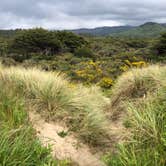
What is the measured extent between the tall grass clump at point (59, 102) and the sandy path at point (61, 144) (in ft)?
0.72

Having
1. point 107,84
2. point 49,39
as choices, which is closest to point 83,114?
point 107,84

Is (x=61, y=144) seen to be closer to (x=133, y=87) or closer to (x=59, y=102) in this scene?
(x=59, y=102)

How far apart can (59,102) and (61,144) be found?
1.06m

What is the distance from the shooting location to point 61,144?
20.0 ft

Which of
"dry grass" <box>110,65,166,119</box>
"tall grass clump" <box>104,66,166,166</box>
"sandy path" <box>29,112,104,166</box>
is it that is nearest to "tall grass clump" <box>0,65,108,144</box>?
"sandy path" <box>29,112,104,166</box>

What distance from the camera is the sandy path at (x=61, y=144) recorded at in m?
5.88

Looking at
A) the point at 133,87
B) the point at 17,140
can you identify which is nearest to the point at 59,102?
the point at 17,140

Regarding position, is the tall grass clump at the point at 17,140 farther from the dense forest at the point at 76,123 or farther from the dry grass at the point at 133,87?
the dry grass at the point at 133,87

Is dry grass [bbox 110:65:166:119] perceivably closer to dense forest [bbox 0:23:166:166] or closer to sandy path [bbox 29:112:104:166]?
dense forest [bbox 0:23:166:166]

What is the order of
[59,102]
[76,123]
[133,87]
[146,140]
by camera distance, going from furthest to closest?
[133,87] < [59,102] < [76,123] < [146,140]

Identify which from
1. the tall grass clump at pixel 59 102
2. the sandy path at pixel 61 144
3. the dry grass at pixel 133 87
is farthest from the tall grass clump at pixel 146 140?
the dry grass at pixel 133 87

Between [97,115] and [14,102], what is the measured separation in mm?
1629

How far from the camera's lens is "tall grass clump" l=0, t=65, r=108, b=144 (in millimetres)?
6660

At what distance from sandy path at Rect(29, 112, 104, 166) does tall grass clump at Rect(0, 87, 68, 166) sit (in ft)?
1.07
